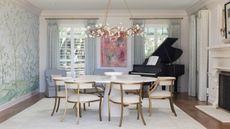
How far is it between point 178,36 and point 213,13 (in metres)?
2.42

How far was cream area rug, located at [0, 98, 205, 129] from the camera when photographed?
5.21 metres

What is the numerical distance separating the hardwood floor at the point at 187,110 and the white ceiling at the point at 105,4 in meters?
2.84

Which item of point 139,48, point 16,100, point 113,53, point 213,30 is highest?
point 213,30

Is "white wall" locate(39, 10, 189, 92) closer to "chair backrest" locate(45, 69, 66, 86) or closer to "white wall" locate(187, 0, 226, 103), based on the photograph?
"chair backrest" locate(45, 69, 66, 86)

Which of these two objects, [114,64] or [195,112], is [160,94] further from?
[114,64]

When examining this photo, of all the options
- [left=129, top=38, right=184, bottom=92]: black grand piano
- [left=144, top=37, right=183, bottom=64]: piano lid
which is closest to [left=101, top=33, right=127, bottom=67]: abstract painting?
[left=129, top=38, right=184, bottom=92]: black grand piano

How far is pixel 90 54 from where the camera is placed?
1022cm

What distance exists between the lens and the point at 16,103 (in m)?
7.77

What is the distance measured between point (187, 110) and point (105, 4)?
423 centimetres

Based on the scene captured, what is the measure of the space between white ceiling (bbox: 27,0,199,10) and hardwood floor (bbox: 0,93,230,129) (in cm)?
284

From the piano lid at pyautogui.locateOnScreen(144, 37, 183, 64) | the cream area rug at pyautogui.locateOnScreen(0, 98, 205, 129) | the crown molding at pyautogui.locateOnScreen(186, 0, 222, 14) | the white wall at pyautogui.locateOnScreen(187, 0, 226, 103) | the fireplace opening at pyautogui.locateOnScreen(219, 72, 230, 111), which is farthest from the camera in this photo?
the piano lid at pyautogui.locateOnScreen(144, 37, 183, 64)

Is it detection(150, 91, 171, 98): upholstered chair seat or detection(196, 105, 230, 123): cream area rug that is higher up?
detection(150, 91, 171, 98): upholstered chair seat

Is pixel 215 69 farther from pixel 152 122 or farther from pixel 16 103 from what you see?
pixel 16 103

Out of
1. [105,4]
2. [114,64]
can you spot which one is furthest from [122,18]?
[114,64]
